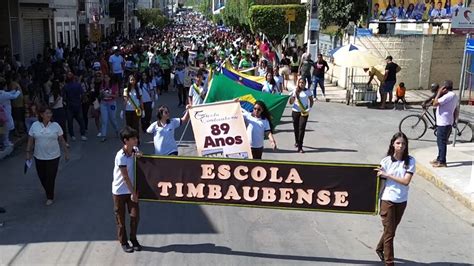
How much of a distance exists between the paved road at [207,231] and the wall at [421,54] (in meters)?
11.8

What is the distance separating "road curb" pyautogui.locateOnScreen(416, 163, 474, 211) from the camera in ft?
28.2

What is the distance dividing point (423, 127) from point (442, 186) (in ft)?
13.7

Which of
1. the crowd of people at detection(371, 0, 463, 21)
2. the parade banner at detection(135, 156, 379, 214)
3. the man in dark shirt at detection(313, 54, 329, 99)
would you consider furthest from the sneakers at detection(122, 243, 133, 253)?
the crowd of people at detection(371, 0, 463, 21)

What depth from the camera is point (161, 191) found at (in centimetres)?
645

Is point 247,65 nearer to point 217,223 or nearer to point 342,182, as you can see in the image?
point 217,223

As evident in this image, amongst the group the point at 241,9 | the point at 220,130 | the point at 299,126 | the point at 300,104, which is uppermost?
the point at 241,9

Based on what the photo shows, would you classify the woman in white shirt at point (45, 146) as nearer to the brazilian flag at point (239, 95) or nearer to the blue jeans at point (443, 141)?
the brazilian flag at point (239, 95)

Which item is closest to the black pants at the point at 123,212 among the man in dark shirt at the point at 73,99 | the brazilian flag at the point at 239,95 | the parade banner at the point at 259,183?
the parade banner at the point at 259,183

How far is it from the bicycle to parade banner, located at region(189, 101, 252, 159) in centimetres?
694

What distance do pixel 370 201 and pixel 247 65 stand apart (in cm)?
1437

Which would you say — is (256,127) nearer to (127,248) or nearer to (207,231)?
(207,231)

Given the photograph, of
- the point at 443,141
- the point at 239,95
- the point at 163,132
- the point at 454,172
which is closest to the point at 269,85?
the point at 239,95

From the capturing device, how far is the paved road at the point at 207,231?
21.4 feet

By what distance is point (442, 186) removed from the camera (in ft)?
31.2
